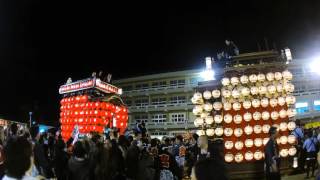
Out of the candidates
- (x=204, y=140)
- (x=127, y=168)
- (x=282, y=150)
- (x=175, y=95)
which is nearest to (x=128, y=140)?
(x=127, y=168)

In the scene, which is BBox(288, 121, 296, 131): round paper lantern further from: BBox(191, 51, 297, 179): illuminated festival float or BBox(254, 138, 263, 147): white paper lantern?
BBox(254, 138, 263, 147): white paper lantern

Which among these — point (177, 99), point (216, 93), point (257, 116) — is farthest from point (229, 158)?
point (177, 99)

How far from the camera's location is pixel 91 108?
1215 inches

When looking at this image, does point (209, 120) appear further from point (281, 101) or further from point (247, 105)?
point (281, 101)

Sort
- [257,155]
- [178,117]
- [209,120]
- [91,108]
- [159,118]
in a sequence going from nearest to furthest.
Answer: [257,155] < [209,120] < [91,108] < [178,117] < [159,118]

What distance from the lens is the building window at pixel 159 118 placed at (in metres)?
48.8

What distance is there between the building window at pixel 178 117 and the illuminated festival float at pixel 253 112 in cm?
3169

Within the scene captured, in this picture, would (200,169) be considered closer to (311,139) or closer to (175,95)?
(311,139)

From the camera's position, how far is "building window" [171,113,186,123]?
4731 cm

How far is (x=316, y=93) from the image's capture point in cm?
3869

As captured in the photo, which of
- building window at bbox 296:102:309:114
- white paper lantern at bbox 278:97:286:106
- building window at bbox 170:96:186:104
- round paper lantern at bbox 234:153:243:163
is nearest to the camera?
round paper lantern at bbox 234:153:243:163

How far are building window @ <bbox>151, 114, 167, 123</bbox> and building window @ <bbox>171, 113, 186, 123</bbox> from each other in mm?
1224

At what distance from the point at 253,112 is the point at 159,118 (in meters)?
34.8

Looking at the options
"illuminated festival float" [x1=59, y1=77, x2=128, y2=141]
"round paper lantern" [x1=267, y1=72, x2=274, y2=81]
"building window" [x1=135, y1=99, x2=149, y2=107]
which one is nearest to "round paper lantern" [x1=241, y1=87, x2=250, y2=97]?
"round paper lantern" [x1=267, y1=72, x2=274, y2=81]
